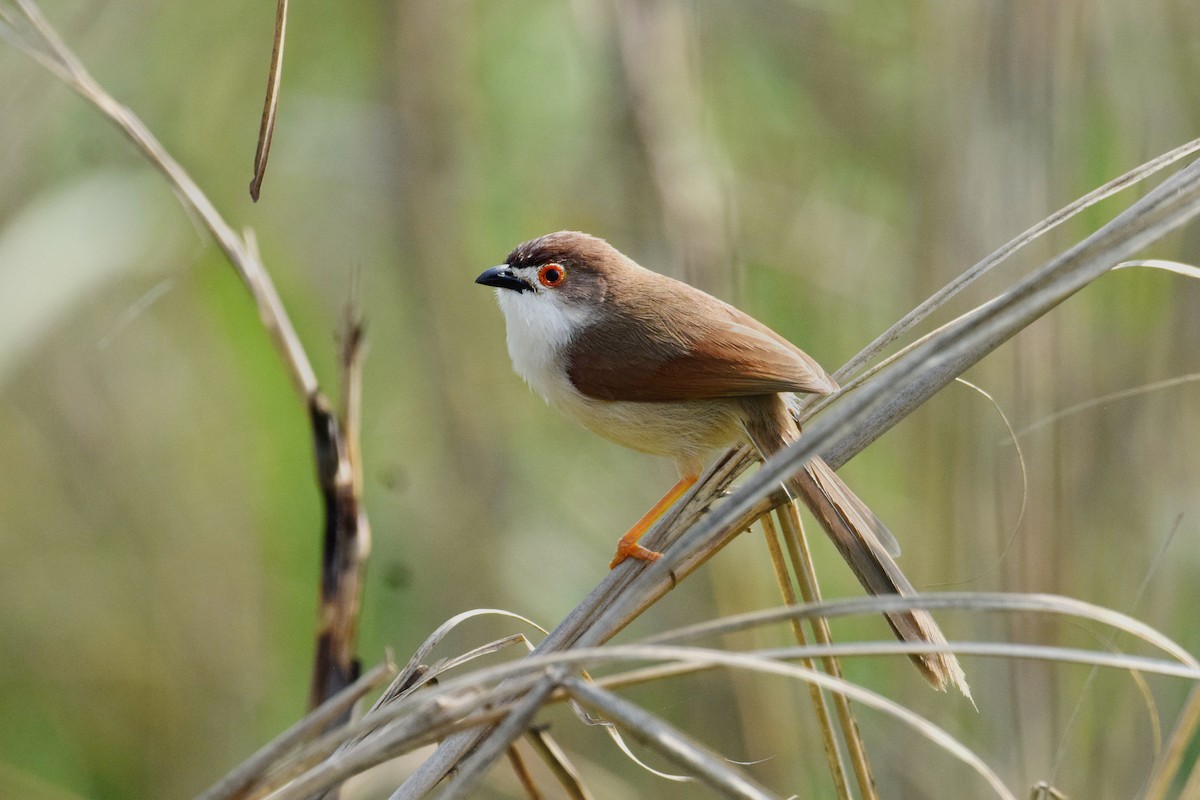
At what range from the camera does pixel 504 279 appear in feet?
11.7

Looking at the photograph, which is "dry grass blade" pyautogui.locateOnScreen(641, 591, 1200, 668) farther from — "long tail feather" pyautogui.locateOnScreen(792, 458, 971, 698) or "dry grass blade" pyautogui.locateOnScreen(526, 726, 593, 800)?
"long tail feather" pyautogui.locateOnScreen(792, 458, 971, 698)

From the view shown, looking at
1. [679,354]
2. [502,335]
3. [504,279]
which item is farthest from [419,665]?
[502,335]

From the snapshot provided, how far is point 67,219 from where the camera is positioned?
13.1 feet

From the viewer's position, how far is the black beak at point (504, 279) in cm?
356

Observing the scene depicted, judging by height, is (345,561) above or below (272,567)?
above

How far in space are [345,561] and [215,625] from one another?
7.15 feet

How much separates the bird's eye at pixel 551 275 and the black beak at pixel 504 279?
55mm

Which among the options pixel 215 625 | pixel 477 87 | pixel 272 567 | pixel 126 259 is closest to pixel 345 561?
pixel 272 567

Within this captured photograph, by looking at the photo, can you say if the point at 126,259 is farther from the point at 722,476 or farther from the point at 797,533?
the point at 797,533

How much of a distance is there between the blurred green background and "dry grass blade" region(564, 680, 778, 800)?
2.16 m

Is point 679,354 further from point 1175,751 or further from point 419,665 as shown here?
point 1175,751

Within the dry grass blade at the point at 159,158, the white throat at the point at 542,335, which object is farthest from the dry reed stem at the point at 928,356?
the white throat at the point at 542,335

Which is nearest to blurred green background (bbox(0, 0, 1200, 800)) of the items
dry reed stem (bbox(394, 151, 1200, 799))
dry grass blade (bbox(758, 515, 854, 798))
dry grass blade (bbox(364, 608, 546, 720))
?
dry grass blade (bbox(758, 515, 854, 798))

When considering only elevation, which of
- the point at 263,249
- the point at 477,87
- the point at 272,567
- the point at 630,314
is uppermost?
the point at 477,87
